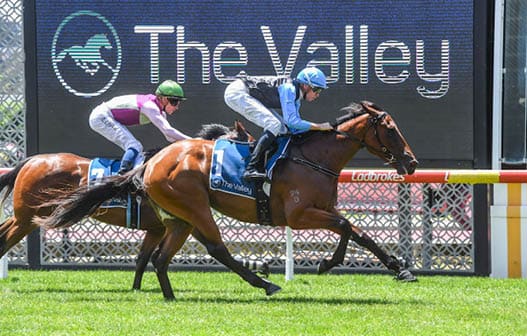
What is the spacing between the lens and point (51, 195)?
10.4 metres

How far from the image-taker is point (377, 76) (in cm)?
1174

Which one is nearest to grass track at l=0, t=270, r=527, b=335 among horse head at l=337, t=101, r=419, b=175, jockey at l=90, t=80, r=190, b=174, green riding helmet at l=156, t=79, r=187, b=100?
horse head at l=337, t=101, r=419, b=175

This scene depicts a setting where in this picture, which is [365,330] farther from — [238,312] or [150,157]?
[150,157]

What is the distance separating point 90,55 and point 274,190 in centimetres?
347

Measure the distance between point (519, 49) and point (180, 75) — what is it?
146 inches

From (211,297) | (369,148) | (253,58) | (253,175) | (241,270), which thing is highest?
(253,58)

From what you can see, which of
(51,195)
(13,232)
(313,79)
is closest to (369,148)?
(313,79)

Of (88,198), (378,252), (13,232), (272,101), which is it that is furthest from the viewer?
(13,232)

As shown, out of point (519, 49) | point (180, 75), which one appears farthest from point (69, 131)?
point (519, 49)

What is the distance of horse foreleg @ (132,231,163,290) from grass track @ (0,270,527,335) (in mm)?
139

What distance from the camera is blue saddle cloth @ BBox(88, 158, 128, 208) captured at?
34.0 ft

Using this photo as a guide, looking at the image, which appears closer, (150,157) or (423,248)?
(150,157)

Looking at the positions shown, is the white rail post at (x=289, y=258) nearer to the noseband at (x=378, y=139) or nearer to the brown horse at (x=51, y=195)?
the brown horse at (x=51, y=195)

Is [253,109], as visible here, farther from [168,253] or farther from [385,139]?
[168,253]
